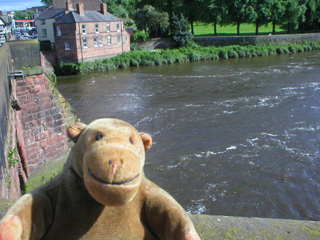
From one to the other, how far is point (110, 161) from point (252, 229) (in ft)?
5.75

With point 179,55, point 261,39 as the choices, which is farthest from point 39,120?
point 261,39

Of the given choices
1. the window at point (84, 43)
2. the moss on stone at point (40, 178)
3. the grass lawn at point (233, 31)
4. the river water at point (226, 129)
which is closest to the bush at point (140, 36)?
the grass lawn at point (233, 31)

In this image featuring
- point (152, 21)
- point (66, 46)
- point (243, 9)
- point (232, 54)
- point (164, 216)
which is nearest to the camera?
point (164, 216)

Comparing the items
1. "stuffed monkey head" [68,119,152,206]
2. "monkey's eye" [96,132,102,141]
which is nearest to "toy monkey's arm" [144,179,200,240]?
"stuffed monkey head" [68,119,152,206]

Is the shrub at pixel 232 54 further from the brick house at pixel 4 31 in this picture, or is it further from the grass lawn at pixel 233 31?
the brick house at pixel 4 31

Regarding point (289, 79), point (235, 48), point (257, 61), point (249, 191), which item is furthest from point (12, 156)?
point (235, 48)

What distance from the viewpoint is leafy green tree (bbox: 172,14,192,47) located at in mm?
42875

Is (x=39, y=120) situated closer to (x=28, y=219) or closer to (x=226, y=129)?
(x=28, y=219)

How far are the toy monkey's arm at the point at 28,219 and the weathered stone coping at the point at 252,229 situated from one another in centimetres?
122

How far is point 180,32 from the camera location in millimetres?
42812

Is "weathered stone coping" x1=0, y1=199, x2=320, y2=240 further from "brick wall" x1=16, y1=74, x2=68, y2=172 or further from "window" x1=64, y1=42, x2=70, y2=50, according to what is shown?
"window" x1=64, y1=42, x2=70, y2=50

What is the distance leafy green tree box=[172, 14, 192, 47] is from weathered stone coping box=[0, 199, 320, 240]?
4110 cm

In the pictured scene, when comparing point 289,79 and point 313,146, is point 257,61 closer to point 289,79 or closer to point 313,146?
point 289,79

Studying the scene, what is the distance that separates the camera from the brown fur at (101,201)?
1848 millimetres
